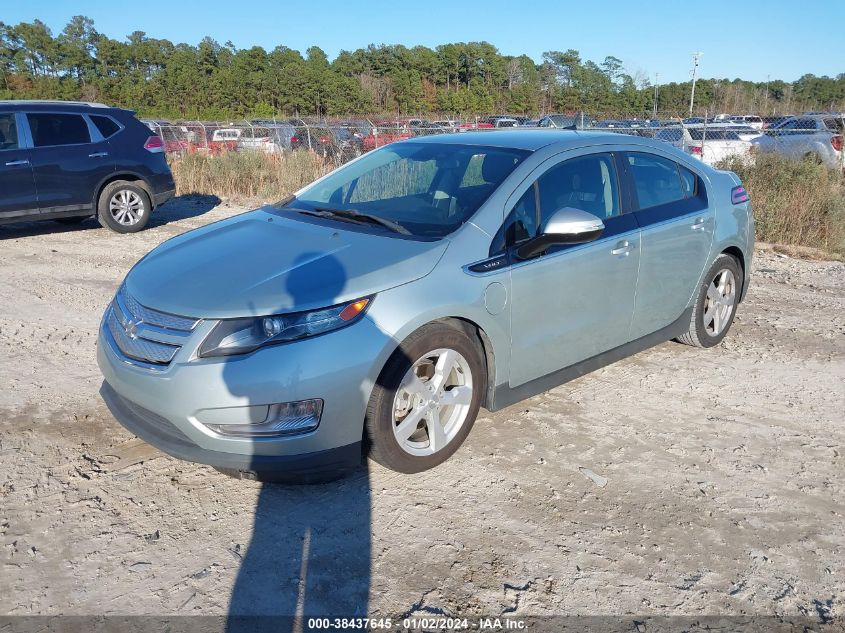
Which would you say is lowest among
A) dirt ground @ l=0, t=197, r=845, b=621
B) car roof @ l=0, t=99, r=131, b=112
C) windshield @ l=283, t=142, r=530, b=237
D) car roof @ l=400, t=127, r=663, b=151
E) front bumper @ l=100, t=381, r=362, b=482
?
dirt ground @ l=0, t=197, r=845, b=621

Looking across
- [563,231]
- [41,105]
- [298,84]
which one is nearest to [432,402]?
[563,231]

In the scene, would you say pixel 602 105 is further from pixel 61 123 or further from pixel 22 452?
pixel 22 452

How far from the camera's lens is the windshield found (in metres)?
3.99

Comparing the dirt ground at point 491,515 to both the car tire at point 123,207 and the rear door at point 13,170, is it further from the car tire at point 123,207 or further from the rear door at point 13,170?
the car tire at point 123,207

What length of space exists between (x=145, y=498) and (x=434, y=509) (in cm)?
142

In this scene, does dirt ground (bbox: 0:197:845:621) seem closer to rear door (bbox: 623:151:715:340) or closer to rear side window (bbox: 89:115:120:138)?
rear door (bbox: 623:151:715:340)

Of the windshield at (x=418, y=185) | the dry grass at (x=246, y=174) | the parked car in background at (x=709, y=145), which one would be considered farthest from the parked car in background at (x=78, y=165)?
the parked car in background at (x=709, y=145)

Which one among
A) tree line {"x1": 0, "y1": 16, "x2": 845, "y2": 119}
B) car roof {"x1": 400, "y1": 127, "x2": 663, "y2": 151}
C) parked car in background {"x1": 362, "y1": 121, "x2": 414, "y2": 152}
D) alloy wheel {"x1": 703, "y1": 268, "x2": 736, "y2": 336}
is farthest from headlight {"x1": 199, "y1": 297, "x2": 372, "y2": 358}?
tree line {"x1": 0, "y1": 16, "x2": 845, "y2": 119}

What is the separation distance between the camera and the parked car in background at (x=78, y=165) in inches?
374

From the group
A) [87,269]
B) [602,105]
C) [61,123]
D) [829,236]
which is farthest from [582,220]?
[602,105]

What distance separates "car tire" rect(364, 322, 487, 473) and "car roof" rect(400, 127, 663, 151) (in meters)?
1.46

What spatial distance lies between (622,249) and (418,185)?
53.4 inches

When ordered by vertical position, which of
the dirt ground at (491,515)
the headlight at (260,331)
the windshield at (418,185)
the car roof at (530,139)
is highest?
the car roof at (530,139)

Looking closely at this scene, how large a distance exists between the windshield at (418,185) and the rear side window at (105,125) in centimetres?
679
